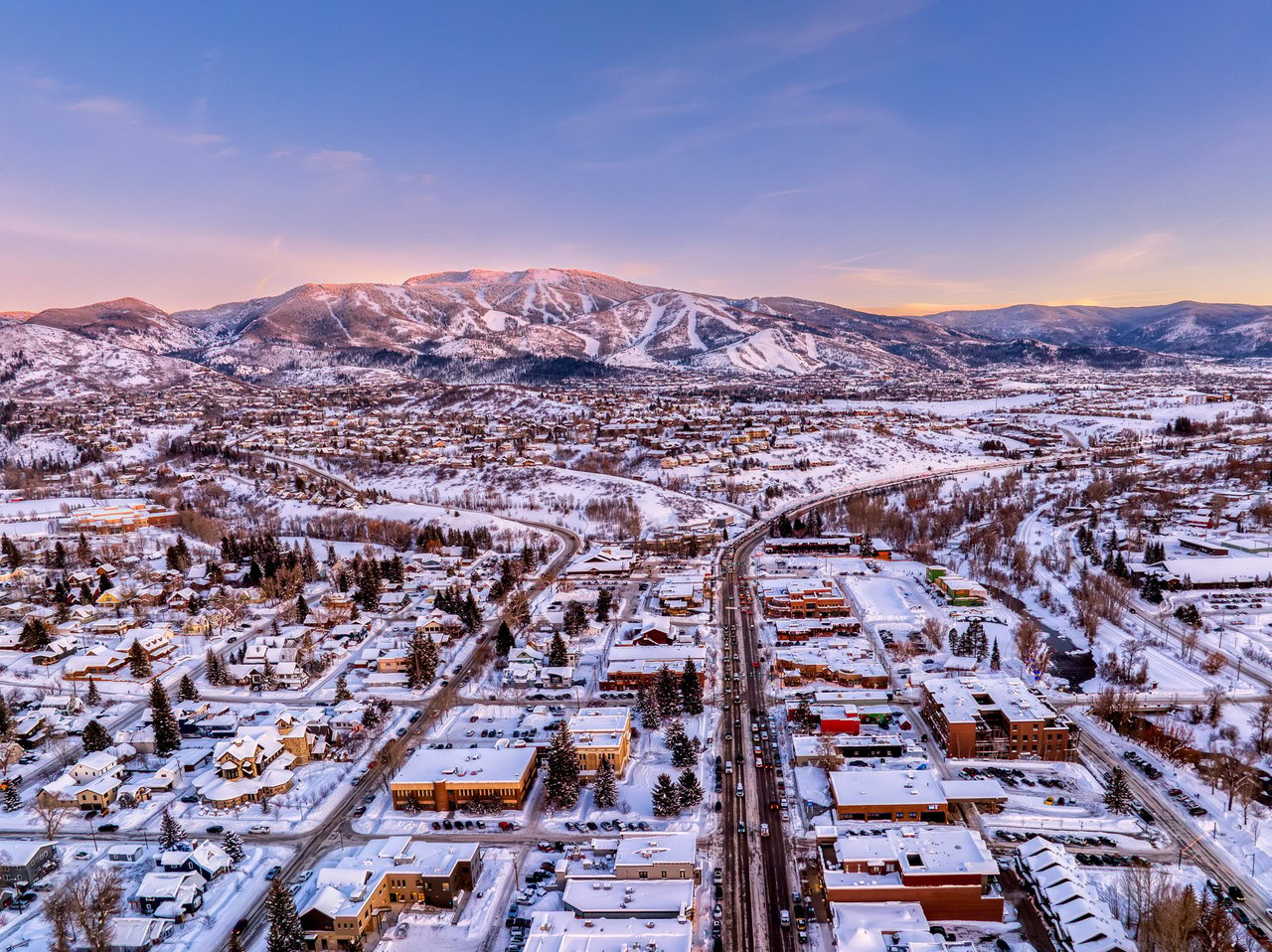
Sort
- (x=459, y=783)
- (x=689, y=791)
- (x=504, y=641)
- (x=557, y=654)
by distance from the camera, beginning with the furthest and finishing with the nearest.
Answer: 1. (x=504, y=641)
2. (x=557, y=654)
3. (x=459, y=783)
4. (x=689, y=791)

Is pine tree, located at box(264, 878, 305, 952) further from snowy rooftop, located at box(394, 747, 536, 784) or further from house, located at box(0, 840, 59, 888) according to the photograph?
house, located at box(0, 840, 59, 888)

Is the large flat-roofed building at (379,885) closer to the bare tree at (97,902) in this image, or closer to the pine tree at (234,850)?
the pine tree at (234,850)

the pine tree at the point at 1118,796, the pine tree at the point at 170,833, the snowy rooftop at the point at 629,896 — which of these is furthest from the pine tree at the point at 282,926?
the pine tree at the point at 1118,796

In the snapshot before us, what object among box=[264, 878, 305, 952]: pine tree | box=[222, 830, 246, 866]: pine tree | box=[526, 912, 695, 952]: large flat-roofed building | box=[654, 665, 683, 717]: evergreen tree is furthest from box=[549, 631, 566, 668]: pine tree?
box=[264, 878, 305, 952]: pine tree

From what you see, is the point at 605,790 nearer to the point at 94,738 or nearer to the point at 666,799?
the point at 666,799

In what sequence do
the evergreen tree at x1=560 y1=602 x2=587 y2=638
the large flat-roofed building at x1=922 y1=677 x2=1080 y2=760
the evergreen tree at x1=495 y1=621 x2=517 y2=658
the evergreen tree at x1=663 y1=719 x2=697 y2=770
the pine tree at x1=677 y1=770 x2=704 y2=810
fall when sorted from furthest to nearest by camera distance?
the evergreen tree at x1=560 y1=602 x2=587 y2=638, the evergreen tree at x1=495 y1=621 x2=517 y2=658, the large flat-roofed building at x1=922 y1=677 x2=1080 y2=760, the evergreen tree at x1=663 y1=719 x2=697 y2=770, the pine tree at x1=677 y1=770 x2=704 y2=810

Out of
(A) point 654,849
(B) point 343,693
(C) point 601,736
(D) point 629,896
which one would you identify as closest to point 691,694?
(C) point 601,736

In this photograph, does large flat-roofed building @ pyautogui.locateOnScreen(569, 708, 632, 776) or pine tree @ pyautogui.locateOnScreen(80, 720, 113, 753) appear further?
pine tree @ pyautogui.locateOnScreen(80, 720, 113, 753)
